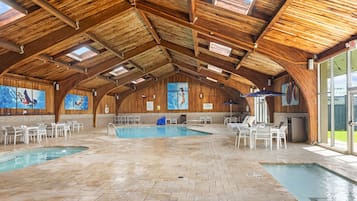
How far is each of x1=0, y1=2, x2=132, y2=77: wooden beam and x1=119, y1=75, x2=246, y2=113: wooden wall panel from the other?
14715 mm

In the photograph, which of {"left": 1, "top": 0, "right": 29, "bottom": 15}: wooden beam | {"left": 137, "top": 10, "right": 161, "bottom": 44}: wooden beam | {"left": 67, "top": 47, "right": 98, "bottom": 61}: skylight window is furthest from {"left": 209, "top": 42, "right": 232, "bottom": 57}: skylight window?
{"left": 1, "top": 0, "right": 29, "bottom": 15}: wooden beam

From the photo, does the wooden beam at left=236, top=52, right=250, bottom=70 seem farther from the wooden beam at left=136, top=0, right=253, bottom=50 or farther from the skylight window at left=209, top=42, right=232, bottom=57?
the wooden beam at left=136, top=0, right=253, bottom=50

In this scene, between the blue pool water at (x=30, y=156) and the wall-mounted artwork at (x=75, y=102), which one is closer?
the blue pool water at (x=30, y=156)

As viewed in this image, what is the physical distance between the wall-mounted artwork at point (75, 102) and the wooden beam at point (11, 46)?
7.06m

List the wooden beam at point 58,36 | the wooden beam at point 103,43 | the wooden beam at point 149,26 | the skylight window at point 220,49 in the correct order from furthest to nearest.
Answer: the skylight window at point 220,49 < the wooden beam at point 103,43 < the wooden beam at point 149,26 < the wooden beam at point 58,36

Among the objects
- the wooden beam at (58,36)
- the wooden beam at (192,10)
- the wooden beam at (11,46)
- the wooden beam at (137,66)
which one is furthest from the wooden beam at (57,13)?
the wooden beam at (137,66)

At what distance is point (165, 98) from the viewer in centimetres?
2322

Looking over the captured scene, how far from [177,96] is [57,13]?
16289 millimetres

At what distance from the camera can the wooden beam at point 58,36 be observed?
332 inches

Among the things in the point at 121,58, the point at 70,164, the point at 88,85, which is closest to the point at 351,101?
the point at 70,164

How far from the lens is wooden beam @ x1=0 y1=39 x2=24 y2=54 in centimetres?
787

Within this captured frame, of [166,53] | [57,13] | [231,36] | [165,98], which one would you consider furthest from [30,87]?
[165,98]

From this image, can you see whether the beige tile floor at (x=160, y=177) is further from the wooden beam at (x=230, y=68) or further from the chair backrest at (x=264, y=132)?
the wooden beam at (x=230, y=68)

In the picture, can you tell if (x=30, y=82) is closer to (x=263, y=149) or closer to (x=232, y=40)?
(x=232, y=40)
